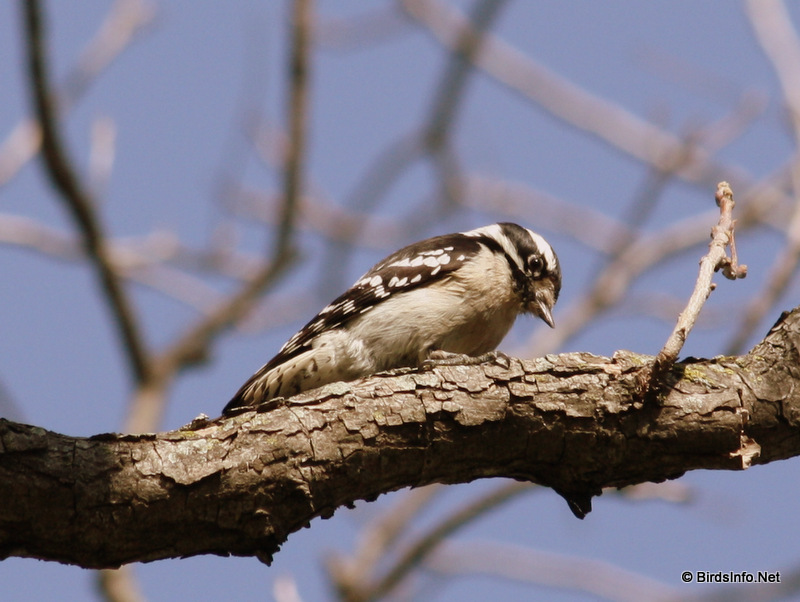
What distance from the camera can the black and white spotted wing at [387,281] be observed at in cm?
606

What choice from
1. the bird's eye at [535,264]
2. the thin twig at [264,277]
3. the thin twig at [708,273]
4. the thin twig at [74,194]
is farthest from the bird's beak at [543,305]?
the thin twig at [74,194]

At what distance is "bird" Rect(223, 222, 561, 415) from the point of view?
19.2 ft

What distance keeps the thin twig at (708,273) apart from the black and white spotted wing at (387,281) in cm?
258

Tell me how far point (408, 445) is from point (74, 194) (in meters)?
4.03

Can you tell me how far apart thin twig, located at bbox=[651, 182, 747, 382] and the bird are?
1.93 m

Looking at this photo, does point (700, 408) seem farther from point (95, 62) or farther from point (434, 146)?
point (95, 62)

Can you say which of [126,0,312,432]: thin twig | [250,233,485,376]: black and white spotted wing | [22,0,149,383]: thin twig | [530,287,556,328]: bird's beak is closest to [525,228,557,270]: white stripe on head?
[530,287,556,328]: bird's beak

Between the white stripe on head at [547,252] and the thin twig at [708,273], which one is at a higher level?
the white stripe on head at [547,252]

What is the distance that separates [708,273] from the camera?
12.3 ft

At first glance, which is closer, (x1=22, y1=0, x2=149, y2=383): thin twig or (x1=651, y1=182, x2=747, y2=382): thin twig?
(x1=651, y1=182, x2=747, y2=382): thin twig

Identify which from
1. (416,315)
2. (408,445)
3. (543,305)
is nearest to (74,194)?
(416,315)

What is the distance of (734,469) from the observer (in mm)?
4062

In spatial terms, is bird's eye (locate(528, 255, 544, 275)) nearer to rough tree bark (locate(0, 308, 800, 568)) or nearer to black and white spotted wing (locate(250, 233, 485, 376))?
black and white spotted wing (locate(250, 233, 485, 376))

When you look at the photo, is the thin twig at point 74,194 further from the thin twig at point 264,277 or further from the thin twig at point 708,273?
the thin twig at point 708,273
